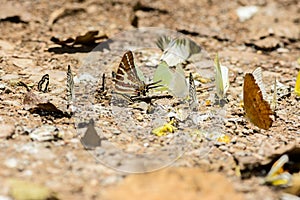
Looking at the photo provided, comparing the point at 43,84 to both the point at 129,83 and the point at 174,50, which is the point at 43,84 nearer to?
the point at 129,83

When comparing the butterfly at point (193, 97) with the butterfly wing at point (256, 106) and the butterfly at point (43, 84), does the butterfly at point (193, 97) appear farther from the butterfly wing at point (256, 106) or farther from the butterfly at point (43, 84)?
the butterfly at point (43, 84)

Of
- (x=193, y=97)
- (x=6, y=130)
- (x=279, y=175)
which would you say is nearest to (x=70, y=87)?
(x=6, y=130)

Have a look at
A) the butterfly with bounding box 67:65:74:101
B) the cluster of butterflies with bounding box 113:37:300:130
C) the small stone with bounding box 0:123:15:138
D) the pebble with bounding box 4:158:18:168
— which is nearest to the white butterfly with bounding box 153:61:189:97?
the cluster of butterflies with bounding box 113:37:300:130

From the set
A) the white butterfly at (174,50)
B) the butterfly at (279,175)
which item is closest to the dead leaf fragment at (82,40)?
the white butterfly at (174,50)

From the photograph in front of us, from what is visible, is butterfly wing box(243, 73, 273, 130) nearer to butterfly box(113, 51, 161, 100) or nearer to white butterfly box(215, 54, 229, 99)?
white butterfly box(215, 54, 229, 99)

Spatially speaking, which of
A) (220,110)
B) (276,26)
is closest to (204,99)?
(220,110)

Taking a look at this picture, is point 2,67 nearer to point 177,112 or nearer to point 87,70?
point 87,70
